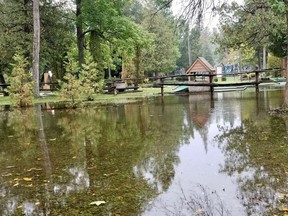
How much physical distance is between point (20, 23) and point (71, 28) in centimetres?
344

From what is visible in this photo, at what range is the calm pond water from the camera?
346cm

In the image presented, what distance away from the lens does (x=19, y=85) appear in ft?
51.3

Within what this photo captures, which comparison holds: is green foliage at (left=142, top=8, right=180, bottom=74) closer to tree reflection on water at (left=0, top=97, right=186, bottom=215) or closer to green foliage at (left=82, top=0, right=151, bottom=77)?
green foliage at (left=82, top=0, right=151, bottom=77)

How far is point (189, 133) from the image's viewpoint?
7.46 m

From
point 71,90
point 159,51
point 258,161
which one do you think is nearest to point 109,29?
point 71,90

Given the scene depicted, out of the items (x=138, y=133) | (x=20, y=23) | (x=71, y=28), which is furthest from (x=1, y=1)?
(x=138, y=133)

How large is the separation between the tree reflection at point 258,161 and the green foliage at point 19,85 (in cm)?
1070

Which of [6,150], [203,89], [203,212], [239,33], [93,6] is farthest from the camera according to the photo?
[203,89]

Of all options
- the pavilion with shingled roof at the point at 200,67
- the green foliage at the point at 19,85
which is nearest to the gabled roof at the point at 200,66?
the pavilion with shingled roof at the point at 200,67

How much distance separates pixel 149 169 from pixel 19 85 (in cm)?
1226

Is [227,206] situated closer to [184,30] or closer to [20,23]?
[184,30]

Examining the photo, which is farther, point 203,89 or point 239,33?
point 203,89

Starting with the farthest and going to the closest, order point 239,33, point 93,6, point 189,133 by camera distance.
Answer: point 93,6
point 239,33
point 189,133

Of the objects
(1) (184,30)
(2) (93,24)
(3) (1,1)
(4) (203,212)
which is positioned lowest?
(4) (203,212)
